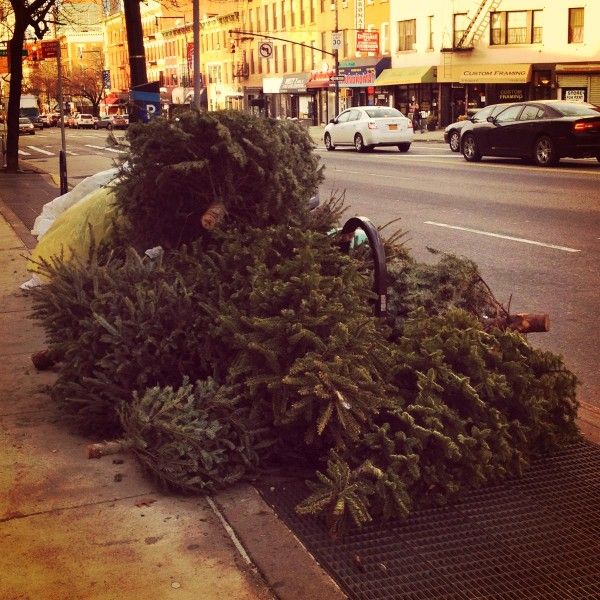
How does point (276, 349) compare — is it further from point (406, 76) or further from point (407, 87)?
point (407, 87)

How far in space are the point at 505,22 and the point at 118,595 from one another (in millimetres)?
47219

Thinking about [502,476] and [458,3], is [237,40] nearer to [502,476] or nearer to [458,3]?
[458,3]

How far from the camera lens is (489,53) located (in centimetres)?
4775

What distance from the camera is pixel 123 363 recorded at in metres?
4.67

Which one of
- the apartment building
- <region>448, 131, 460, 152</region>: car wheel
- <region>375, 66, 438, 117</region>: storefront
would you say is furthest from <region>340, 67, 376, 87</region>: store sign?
<region>448, 131, 460, 152</region>: car wheel

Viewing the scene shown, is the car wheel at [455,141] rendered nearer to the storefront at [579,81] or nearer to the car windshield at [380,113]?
the car windshield at [380,113]

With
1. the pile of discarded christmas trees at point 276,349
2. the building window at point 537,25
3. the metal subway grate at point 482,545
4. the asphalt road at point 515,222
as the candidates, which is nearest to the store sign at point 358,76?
the building window at point 537,25

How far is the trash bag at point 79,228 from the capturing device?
7.16 metres

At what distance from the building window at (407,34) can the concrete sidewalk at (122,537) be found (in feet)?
170

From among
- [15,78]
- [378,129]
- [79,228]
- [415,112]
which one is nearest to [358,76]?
[415,112]

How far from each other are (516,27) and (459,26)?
415 centimetres

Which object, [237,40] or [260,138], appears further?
[237,40]

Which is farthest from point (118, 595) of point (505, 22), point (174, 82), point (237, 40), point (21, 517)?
point (174, 82)

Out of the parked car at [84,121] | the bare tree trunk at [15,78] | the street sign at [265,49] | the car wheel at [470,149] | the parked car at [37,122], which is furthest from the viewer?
the parked car at [84,121]
